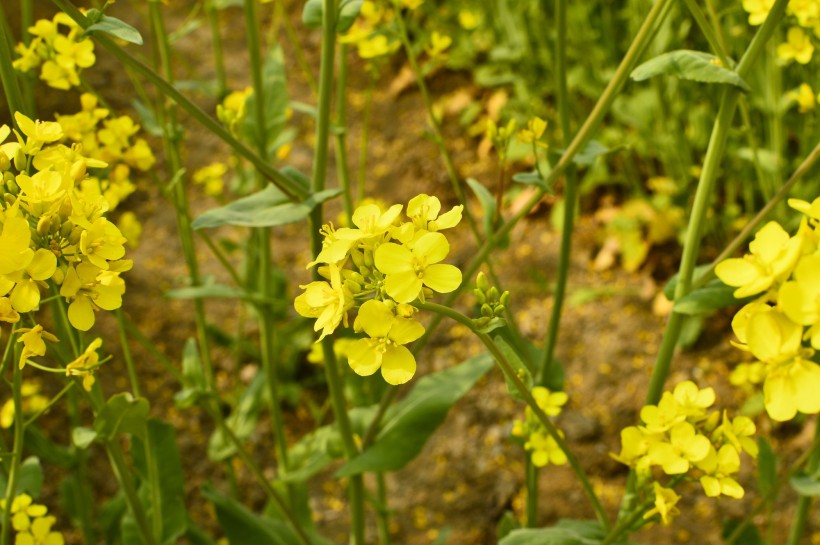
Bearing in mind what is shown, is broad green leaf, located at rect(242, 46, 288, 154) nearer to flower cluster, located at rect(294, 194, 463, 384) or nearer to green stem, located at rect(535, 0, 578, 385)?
green stem, located at rect(535, 0, 578, 385)

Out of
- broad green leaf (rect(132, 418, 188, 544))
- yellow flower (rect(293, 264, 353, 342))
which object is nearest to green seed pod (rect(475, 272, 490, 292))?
yellow flower (rect(293, 264, 353, 342))

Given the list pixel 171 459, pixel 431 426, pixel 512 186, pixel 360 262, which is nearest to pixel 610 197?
pixel 512 186

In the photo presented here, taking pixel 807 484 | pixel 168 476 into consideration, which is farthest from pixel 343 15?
pixel 807 484

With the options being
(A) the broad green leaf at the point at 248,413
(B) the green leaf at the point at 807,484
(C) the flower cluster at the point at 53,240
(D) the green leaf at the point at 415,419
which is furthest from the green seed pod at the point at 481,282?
(A) the broad green leaf at the point at 248,413

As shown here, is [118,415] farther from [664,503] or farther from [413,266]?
[664,503]

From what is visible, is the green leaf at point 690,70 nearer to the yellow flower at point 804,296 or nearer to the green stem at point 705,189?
the green stem at point 705,189

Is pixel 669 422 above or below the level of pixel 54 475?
above

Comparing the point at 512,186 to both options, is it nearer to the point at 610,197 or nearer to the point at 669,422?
the point at 610,197
